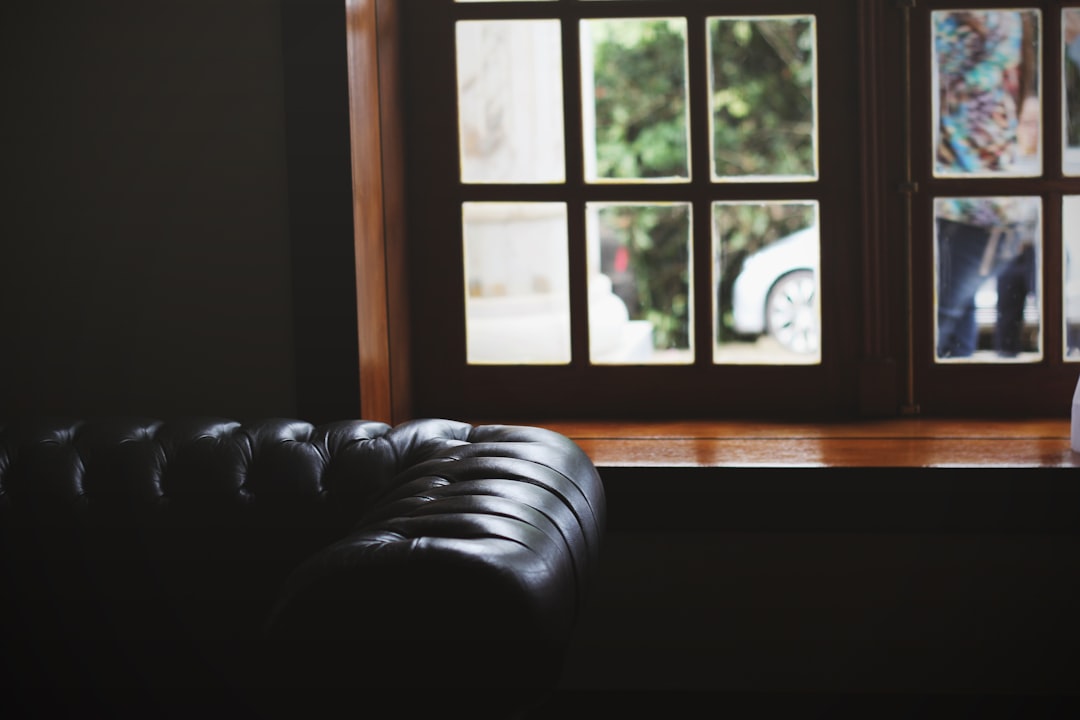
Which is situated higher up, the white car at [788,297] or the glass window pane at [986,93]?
the glass window pane at [986,93]

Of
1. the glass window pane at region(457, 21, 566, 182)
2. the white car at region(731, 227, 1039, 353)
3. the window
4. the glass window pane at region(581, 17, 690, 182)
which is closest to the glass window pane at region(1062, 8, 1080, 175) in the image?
the window

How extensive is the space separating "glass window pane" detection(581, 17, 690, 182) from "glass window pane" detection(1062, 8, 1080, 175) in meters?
0.79

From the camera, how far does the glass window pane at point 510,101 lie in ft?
7.35

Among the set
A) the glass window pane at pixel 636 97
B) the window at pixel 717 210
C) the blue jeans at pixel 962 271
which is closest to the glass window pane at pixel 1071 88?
the window at pixel 717 210

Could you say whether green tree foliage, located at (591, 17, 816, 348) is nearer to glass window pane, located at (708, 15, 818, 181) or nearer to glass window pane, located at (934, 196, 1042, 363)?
glass window pane, located at (708, 15, 818, 181)

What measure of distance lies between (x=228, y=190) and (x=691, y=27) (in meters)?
1.05

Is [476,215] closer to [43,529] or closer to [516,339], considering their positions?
[516,339]

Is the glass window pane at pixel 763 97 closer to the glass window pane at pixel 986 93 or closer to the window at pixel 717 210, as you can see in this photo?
the window at pixel 717 210

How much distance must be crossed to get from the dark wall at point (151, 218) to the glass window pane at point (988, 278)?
51.6 inches

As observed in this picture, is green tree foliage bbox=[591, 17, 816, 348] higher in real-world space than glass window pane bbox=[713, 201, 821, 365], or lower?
higher

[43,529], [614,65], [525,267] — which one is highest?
[614,65]

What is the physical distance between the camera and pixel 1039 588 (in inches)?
75.1

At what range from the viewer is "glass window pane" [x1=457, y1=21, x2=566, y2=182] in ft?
7.35

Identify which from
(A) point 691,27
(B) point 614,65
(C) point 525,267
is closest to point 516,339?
(C) point 525,267
